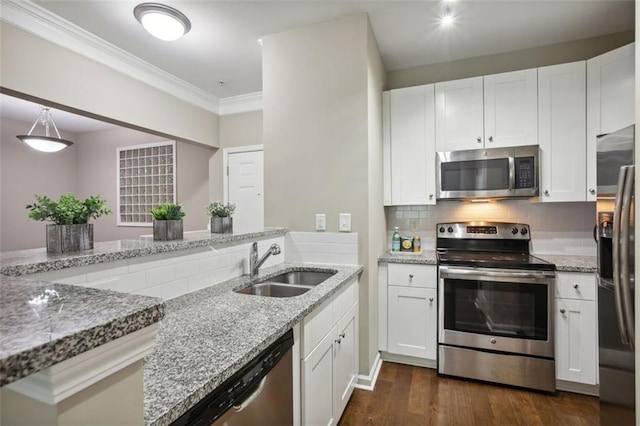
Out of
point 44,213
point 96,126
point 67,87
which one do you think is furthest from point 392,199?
point 96,126

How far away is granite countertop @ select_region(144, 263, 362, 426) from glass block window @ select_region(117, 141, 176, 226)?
3.76 metres

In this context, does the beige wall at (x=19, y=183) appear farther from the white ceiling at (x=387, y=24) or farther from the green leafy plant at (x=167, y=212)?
the green leafy plant at (x=167, y=212)

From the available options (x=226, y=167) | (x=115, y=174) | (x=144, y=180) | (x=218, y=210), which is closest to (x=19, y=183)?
(x=115, y=174)

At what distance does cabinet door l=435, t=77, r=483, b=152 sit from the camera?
2.64 meters

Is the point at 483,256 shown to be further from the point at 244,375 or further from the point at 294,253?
the point at 244,375

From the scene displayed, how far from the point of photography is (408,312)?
2.55 m

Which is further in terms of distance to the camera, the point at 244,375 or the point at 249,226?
the point at 249,226

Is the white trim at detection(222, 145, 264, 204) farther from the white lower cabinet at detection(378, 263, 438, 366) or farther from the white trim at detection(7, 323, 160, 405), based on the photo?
the white trim at detection(7, 323, 160, 405)

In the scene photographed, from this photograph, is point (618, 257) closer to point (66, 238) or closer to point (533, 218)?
point (533, 218)


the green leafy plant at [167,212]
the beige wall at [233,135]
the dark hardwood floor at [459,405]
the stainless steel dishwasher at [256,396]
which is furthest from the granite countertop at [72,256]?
the beige wall at [233,135]

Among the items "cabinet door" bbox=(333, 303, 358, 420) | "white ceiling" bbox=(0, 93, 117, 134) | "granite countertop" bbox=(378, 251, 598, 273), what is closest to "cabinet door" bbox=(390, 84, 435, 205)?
"granite countertop" bbox=(378, 251, 598, 273)

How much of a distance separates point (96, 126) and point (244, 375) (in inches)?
239

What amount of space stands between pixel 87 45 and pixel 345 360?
3.30 m

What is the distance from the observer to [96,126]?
5355 millimetres
